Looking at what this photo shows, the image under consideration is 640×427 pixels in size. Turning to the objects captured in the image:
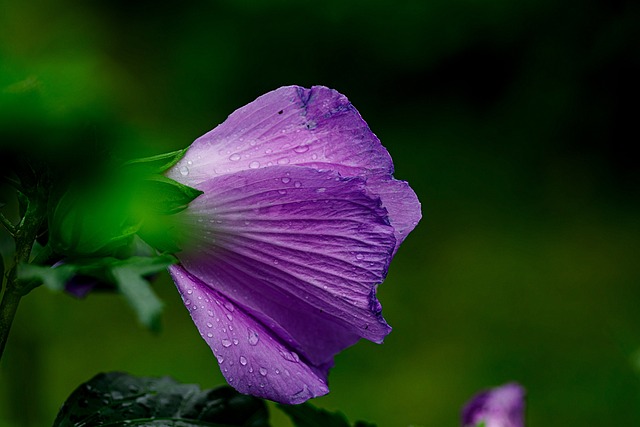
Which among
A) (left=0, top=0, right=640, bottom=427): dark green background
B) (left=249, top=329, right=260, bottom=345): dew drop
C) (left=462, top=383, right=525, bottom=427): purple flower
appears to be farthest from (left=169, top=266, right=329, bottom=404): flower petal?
(left=0, top=0, right=640, bottom=427): dark green background

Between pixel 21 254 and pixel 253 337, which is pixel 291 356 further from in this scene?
pixel 21 254

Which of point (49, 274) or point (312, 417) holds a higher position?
point (49, 274)

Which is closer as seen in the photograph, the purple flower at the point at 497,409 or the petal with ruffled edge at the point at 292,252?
the petal with ruffled edge at the point at 292,252

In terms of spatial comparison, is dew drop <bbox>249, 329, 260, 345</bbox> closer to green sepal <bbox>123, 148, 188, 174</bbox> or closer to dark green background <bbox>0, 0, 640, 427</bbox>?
green sepal <bbox>123, 148, 188, 174</bbox>

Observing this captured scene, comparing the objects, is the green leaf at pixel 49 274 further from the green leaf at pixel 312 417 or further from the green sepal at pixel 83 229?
the green leaf at pixel 312 417

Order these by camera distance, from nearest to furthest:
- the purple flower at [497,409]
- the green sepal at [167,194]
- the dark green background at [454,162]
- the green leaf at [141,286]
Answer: the green leaf at [141,286] → the green sepal at [167,194] → the purple flower at [497,409] → the dark green background at [454,162]

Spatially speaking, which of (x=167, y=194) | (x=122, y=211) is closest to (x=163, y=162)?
(x=167, y=194)

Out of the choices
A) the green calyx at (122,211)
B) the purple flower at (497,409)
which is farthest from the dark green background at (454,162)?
the green calyx at (122,211)
